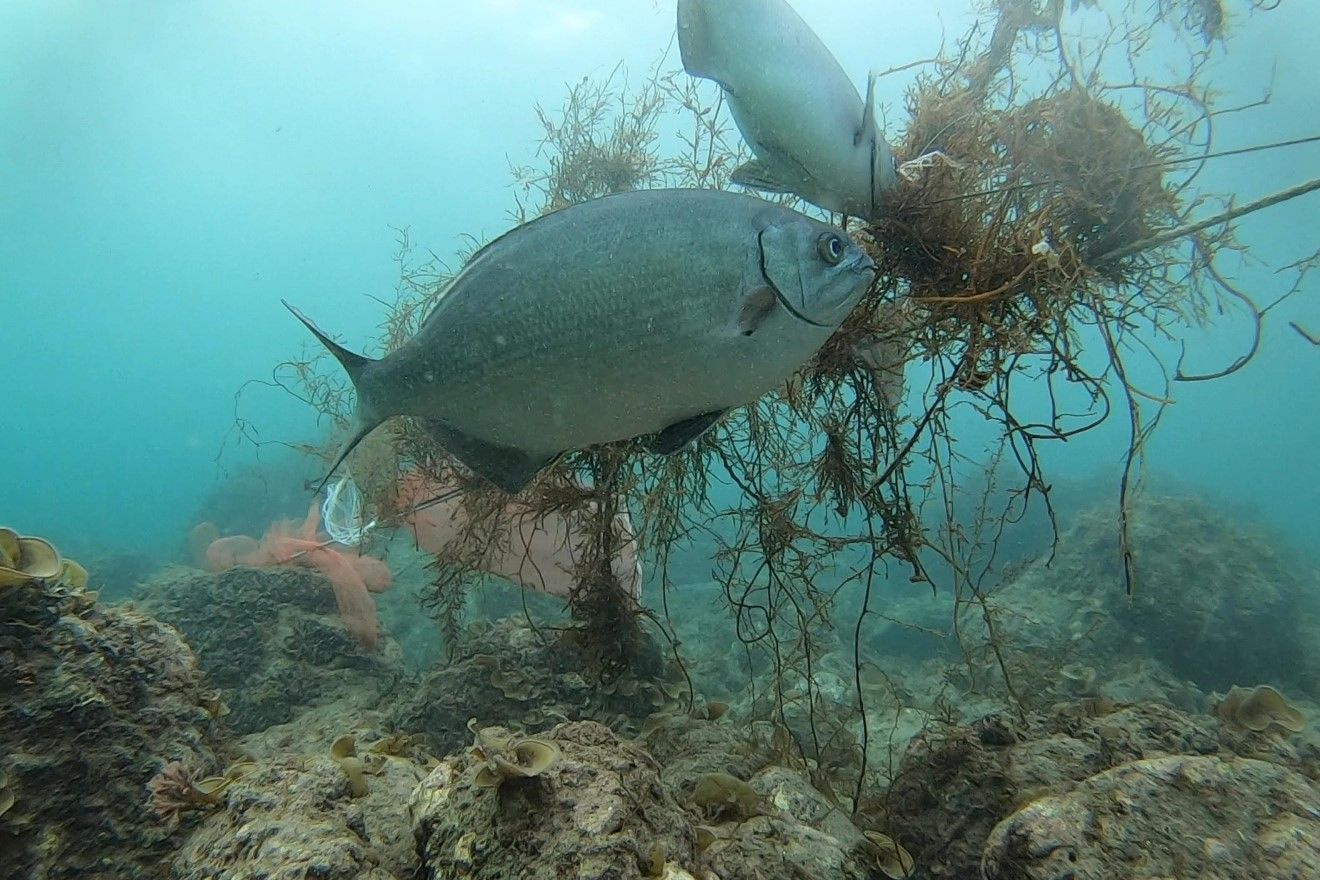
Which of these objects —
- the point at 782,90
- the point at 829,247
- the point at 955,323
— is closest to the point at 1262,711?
the point at 955,323

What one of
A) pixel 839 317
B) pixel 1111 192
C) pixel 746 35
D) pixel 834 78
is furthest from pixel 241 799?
pixel 1111 192

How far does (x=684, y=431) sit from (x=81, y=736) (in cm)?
244

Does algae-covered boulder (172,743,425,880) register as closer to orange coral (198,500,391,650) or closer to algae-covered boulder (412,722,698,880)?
algae-covered boulder (412,722,698,880)

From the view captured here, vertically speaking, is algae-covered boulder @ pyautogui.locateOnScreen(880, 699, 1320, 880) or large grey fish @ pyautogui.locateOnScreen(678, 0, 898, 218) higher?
large grey fish @ pyautogui.locateOnScreen(678, 0, 898, 218)

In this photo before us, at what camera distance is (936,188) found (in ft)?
8.66

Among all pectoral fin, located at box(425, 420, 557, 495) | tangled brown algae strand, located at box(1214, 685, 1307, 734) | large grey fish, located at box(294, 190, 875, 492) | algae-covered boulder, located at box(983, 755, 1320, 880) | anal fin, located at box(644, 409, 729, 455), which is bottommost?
algae-covered boulder, located at box(983, 755, 1320, 880)

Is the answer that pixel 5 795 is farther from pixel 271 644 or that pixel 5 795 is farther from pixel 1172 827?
pixel 271 644

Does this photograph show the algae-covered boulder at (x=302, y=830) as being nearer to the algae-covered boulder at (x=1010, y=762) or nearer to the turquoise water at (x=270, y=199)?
the algae-covered boulder at (x=1010, y=762)

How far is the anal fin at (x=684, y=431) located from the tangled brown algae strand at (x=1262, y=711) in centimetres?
292

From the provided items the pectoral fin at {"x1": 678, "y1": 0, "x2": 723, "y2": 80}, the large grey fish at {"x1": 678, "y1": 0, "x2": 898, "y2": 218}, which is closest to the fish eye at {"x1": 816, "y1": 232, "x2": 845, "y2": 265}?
the large grey fish at {"x1": 678, "y1": 0, "x2": 898, "y2": 218}

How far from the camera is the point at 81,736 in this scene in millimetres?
2197

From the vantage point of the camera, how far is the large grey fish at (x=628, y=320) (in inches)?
72.3

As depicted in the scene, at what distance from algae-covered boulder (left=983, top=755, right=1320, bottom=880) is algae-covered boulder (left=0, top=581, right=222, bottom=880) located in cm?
282

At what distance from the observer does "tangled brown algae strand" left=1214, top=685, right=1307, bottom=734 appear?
2.79 metres
